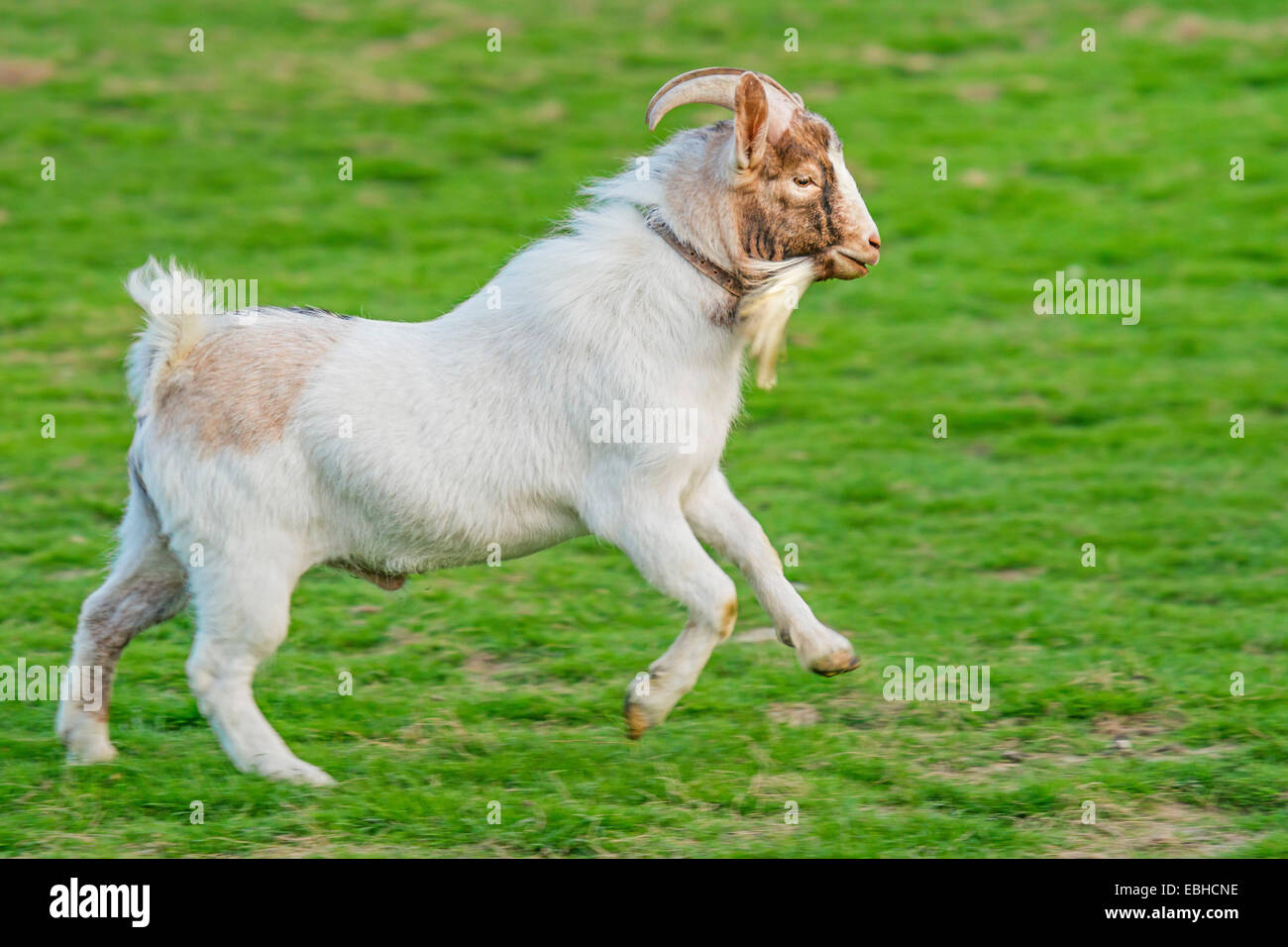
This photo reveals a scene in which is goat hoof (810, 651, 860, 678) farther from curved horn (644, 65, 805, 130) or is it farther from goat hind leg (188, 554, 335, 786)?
curved horn (644, 65, 805, 130)

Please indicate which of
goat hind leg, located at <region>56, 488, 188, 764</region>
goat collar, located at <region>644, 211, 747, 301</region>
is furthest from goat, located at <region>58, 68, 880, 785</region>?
goat hind leg, located at <region>56, 488, 188, 764</region>

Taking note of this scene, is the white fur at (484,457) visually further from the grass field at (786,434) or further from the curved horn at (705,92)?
the grass field at (786,434)

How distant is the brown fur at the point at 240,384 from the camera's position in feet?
18.9

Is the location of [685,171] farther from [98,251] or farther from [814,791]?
[98,251]

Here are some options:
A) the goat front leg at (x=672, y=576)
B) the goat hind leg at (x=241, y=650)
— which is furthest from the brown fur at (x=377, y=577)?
the goat front leg at (x=672, y=576)

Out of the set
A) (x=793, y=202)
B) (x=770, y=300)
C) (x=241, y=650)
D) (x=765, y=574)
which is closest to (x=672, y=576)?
(x=765, y=574)

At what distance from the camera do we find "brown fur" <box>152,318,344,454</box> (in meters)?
5.75

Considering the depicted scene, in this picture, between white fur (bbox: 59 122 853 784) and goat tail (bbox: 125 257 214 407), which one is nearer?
white fur (bbox: 59 122 853 784)

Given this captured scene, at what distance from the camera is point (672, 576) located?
571cm

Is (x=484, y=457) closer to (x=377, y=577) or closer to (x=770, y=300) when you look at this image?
(x=377, y=577)

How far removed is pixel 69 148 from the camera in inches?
645

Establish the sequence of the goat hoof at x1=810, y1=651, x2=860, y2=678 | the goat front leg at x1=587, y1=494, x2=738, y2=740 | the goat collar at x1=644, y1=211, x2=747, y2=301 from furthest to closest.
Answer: the goat hoof at x1=810, y1=651, x2=860, y2=678 < the goat collar at x1=644, y1=211, x2=747, y2=301 < the goat front leg at x1=587, y1=494, x2=738, y2=740

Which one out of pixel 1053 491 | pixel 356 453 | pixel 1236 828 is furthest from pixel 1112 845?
pixel 1053 491

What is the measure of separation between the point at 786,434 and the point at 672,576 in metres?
5.81
